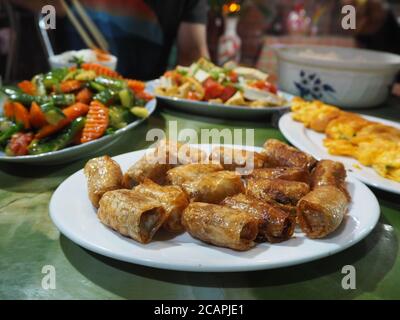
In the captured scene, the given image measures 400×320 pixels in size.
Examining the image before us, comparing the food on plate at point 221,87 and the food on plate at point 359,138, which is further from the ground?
the food on plate at point 221,87

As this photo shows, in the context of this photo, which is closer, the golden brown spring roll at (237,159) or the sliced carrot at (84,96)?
the golden brown spring roll at (237,159)

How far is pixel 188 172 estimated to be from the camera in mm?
1419

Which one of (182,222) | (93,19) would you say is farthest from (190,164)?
(93,19)

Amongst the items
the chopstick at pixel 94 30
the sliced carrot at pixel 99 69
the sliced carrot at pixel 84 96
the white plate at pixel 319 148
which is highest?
the chopstick at pixel 94 30

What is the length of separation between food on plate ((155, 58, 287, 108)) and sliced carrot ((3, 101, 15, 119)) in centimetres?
97

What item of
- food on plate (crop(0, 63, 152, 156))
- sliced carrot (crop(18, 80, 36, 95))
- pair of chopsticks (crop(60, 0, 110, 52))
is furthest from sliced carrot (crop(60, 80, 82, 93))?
pair of chopsticks (crop(60, 0, 110, 52))

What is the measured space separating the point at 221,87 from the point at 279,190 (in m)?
1.42

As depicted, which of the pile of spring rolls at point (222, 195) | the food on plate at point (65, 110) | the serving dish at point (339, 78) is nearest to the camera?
the pile of spring rolls at point (222, 195)

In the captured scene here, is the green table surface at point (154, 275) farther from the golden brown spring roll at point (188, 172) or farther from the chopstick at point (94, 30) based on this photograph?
the chopstick at point (94, 30)

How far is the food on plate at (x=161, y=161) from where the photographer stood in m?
1.42

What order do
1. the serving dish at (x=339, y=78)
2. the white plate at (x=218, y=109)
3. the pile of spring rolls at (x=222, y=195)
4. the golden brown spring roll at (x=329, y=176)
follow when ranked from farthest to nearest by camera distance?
the serving dish at (x=339, y=78)
the white plate at (x=218, y=109)
the golden brown spring roll at (x=329, y=176)
the pile of spring rolls at (x=222, y=195)

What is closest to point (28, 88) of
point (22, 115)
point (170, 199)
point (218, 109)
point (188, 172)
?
point (22, 115)

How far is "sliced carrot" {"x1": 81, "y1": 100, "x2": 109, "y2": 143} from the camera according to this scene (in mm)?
1870

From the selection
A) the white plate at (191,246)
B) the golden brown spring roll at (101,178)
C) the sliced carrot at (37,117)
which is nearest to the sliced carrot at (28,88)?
the sliced carrot at (37,117)
